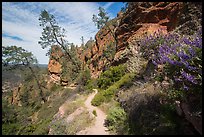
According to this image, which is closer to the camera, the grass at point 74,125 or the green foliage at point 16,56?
the grass at point 74,125

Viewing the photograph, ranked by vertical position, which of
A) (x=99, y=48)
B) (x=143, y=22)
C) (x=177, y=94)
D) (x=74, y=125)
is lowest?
(x=74, y=125)

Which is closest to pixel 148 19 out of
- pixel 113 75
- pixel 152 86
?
pixel 113 75

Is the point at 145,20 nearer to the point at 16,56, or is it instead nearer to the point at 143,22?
the point at 143,22

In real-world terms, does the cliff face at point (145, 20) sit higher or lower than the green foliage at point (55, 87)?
higher

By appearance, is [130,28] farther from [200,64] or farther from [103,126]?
[200,64]

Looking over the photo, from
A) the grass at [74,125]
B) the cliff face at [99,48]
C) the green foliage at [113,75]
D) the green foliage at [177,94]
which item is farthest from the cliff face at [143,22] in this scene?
the cliff face at [99,48]

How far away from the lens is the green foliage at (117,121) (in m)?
6.96

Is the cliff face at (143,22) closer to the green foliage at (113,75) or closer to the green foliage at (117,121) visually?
the green foliage at (113,75)

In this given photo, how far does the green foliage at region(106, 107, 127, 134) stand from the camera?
6.96 metres

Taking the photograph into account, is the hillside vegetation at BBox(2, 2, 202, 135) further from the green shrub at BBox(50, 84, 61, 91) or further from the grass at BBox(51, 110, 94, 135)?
the green shrub at BBox(50, 84, 61, 91)

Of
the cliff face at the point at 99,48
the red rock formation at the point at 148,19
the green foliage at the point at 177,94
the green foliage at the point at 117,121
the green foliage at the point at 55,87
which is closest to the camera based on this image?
the green foliage at the point at 177,94

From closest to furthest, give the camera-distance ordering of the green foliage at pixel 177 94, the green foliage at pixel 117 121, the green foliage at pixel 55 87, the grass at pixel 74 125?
the green foliage at pixel 177 94 < the green foliage at pixel 117 121 < the grass at pixel 74 125 < the green foliage at pixel 55 87

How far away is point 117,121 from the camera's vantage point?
24.6 ft

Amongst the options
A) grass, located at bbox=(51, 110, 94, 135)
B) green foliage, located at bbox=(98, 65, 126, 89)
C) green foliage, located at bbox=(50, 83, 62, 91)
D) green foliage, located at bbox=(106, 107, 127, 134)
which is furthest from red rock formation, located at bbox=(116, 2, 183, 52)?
green foliage, located at bbox=(50, 83, 62, 91)
